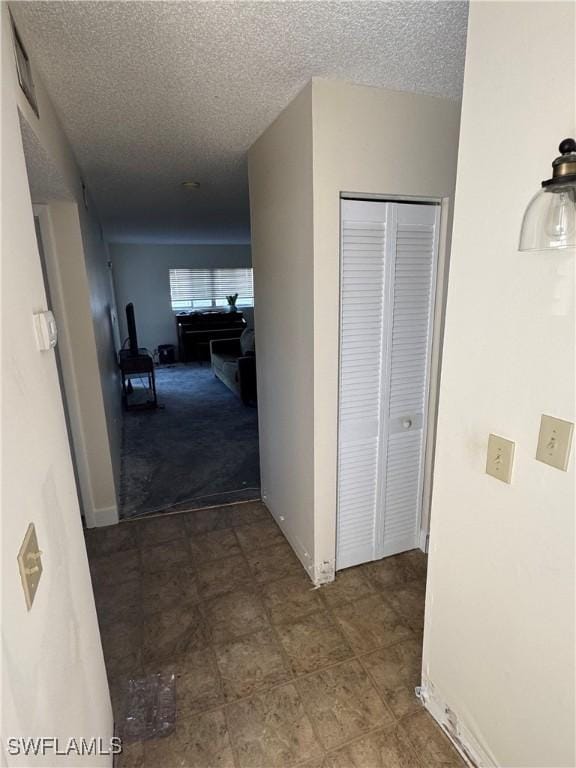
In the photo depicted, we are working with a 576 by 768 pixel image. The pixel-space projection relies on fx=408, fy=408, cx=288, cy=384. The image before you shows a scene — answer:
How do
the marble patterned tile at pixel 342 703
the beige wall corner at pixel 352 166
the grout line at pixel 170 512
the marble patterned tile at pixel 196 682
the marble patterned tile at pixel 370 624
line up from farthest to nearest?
1. the grout line at pixel 170 512
2. the marble patterned tile at pixel 370 624
3. the beige wall corner at pixel 352 166
4. the marble patterned tile at pixel 196 682
5. the marble patterned tile at pixel 342 703

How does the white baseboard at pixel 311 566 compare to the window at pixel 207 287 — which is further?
the window at pixel 207 287

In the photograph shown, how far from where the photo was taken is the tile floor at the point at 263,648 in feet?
4.61

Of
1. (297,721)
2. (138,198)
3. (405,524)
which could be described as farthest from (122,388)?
(297,721)

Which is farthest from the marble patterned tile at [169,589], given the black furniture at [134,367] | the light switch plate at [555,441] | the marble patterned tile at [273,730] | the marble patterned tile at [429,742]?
the black furniture at [134,367]

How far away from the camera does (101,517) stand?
109 inches

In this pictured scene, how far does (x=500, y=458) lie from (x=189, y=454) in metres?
3.20

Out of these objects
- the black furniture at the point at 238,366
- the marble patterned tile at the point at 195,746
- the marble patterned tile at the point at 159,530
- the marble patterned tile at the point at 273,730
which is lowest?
the marble patterned tile at the point at 159,530

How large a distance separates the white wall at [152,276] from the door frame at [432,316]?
6.88 metres

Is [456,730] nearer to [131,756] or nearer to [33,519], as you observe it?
[131,756]

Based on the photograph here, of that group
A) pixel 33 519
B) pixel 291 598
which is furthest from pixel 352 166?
pixel 291 598

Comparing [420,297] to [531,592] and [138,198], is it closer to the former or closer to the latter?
[531,592]

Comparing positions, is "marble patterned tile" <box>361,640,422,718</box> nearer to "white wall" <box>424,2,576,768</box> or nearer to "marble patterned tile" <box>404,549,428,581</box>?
"white wall" <box>424,2,576,768</box>

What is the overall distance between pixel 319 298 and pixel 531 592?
1.28 metres
